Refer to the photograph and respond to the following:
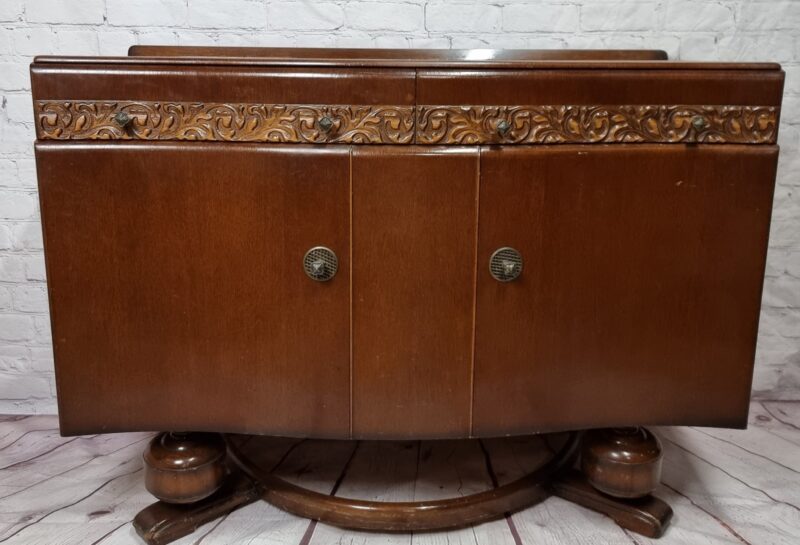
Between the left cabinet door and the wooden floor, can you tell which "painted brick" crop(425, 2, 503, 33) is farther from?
the wooden floor

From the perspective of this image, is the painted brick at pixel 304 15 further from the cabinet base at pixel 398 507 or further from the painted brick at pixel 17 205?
the cabinet base at pixel 398 507

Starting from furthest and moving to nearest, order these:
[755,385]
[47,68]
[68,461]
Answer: [755,385], [68,461], [47,68]

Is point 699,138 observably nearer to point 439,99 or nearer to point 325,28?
point 439,99

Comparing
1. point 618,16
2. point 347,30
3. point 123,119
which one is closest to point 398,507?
point 123,119

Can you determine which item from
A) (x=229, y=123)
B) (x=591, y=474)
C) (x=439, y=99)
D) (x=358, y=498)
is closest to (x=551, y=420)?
(x=591, y=474)

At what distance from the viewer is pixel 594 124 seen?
2.82 ft

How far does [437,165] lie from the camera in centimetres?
85

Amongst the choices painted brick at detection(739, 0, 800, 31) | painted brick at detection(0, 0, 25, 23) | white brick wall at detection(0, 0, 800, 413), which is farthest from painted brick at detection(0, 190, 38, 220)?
painted brick at detection(739, 0, 800, 31)

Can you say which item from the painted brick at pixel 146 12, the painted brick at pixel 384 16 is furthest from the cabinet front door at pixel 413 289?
the painted brick at pixel 146 12

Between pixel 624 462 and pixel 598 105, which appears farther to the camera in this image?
pixel 624 462

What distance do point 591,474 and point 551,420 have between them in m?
0.17

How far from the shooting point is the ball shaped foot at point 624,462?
100 cm

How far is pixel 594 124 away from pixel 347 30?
2.20 feet

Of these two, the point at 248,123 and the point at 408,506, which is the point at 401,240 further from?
the point at 408,506
